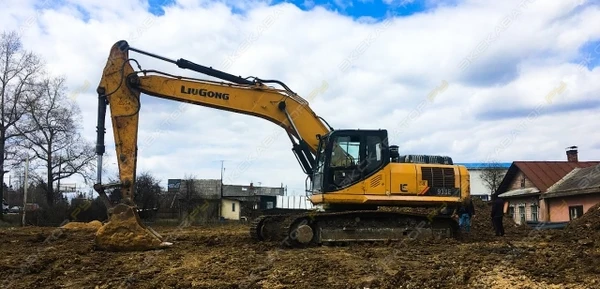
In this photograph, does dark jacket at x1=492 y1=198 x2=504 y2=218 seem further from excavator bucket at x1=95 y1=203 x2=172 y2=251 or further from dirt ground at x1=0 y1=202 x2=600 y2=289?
excavator bucket at x1=95 y1=203 x2=172 y2=251

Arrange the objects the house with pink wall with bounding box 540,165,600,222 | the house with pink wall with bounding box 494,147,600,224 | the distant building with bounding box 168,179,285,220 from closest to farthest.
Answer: the house with pink wall with bounding box 540,165,600,222 → the house with pink wall with bounding box 494,147,600,224 → the distant building with bounding box 168,179,285,220

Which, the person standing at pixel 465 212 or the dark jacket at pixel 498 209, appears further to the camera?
the dark jacket at pixel 498 209

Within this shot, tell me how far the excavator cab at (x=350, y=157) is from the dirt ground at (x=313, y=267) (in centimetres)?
143

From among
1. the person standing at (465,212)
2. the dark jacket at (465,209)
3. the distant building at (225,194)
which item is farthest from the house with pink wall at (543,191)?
the distant building at (225,194)

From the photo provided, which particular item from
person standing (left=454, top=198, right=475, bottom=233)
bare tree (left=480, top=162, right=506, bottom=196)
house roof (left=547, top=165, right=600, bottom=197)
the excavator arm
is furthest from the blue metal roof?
the excavator arm

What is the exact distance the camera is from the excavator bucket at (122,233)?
10734mm

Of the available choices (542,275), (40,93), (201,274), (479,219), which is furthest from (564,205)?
(40,93)

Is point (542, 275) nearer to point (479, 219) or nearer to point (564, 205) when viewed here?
point (479, 219)

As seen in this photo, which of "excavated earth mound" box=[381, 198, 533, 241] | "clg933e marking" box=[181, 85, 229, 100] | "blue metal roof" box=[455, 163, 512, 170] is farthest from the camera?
"blue metal roof" box=[455, 163, 512, 170]

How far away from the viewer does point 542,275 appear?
7.52 m

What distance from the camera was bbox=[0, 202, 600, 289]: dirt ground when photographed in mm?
7387

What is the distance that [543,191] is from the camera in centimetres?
2888

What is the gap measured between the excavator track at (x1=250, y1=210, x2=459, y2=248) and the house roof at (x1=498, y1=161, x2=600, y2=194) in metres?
19.2

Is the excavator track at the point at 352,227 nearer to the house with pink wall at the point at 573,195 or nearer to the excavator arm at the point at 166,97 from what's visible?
the excavator arm at the point at 166,97
